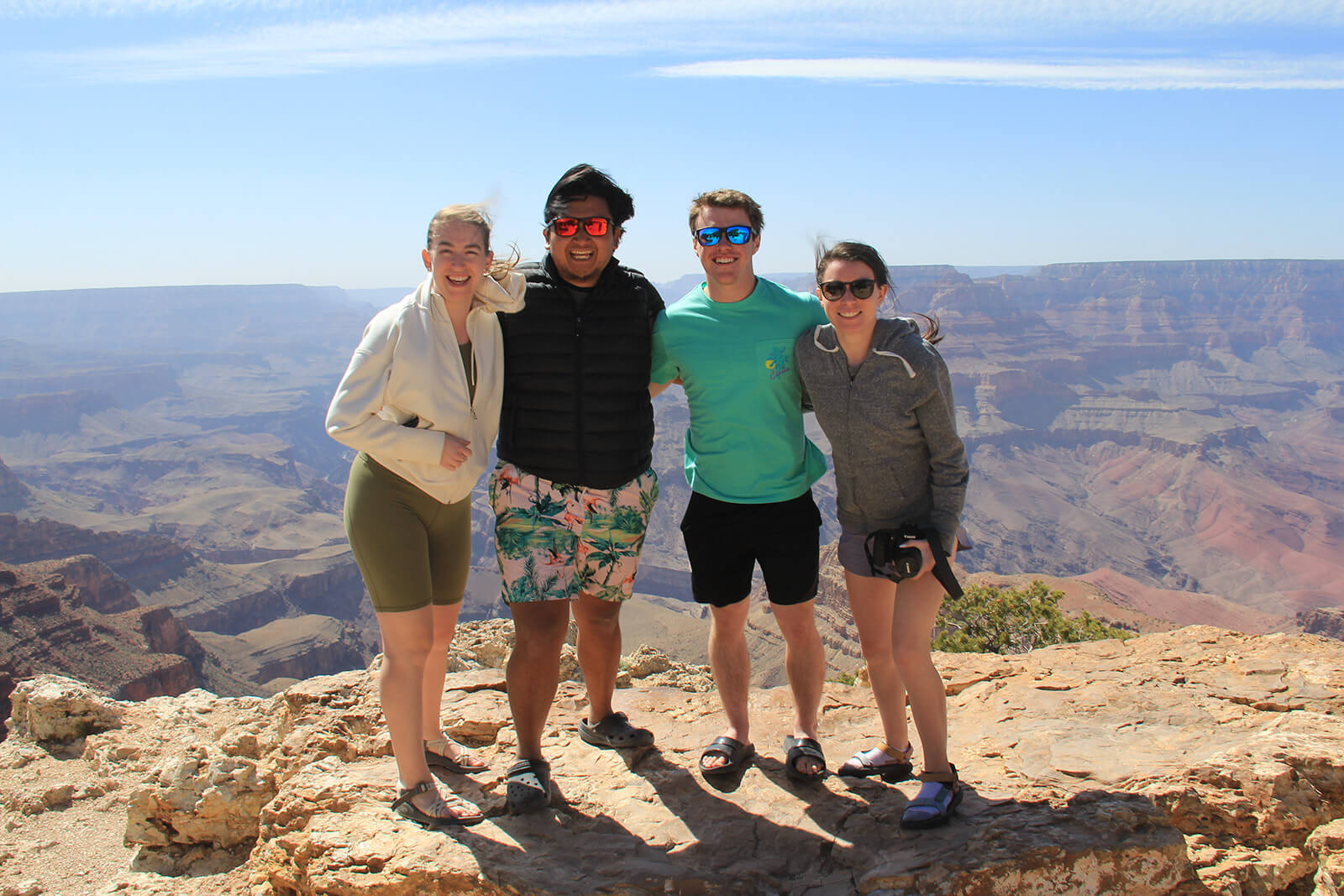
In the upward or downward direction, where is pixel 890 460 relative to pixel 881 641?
upward

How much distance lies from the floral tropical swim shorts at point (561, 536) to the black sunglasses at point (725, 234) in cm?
121

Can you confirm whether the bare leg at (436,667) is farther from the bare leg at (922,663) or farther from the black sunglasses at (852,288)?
the black sunglasses at (852,288)

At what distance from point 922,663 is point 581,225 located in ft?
8.12

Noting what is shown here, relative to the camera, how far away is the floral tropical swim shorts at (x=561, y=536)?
3.83 m

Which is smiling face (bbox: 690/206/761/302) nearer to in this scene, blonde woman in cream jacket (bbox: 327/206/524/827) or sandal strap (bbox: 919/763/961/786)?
blonde woman in cream jacket (bbox: 327/206/524/827)

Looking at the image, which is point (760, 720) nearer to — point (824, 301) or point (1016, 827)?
point (1016, 827)

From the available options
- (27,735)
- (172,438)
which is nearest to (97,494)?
(172,438)

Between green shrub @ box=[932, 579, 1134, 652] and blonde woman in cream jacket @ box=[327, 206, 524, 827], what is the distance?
10.2 metres

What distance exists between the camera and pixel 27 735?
265 inches

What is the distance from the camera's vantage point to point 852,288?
11.8ft

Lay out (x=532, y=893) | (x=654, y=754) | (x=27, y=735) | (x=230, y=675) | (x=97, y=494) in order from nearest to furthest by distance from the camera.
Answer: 1. (x=532, y=893)
2. (x=654, y=754)
3. (x=27, y=735)
4. (x=230, y=675)
5. (x=97, y=494)

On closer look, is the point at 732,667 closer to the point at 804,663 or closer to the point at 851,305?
the point at 804,663

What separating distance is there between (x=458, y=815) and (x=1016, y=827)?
229cm

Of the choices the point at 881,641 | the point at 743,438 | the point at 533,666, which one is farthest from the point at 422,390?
the point at 881,641
